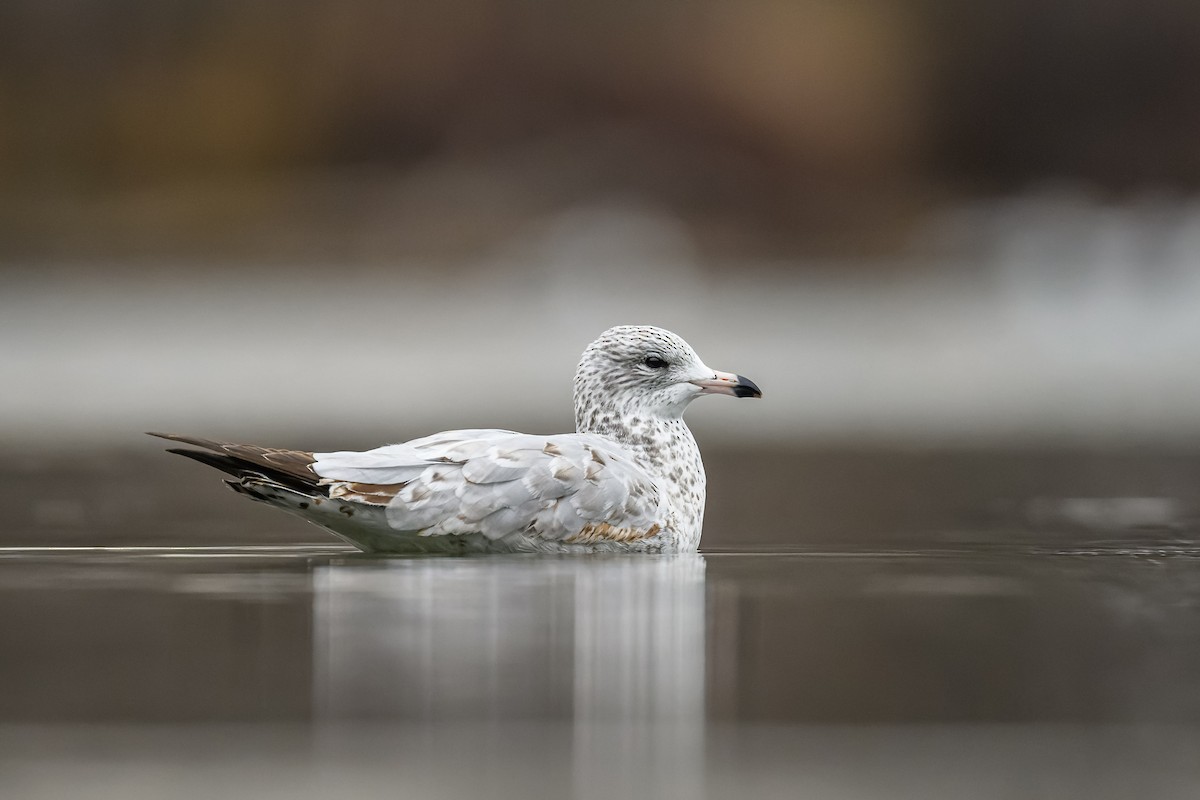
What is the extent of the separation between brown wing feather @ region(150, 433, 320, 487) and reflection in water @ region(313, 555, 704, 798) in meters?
0.32

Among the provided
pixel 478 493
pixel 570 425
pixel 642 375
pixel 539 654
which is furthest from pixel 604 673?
pixel 570 425

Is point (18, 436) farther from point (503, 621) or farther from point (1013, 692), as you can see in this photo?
point (1013, 692)

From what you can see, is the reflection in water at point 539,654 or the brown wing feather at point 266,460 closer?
the reflection in water at point 539,654

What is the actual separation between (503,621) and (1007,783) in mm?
1916

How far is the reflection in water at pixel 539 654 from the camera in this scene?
3779mm

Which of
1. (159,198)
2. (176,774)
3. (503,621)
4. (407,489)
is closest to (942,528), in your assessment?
(407,489)

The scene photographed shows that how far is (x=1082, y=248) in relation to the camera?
25984 millimetres

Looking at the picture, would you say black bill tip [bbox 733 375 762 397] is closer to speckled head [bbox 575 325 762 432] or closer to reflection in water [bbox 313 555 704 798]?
speckled head [bbox 575 325 762 432]

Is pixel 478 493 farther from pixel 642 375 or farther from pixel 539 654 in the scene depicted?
pixel 539 654

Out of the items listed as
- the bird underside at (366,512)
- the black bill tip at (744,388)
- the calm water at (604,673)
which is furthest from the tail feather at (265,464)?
the black bill tip at (744,388)

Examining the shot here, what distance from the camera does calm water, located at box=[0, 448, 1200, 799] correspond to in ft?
11.5

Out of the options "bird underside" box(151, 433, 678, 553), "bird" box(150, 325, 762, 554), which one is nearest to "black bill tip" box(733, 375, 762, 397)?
"bird" box(150, 325, 762, 554)

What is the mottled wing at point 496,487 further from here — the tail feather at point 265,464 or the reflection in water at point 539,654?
the reflection in water at point 539,654

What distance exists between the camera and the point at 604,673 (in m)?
4.40
